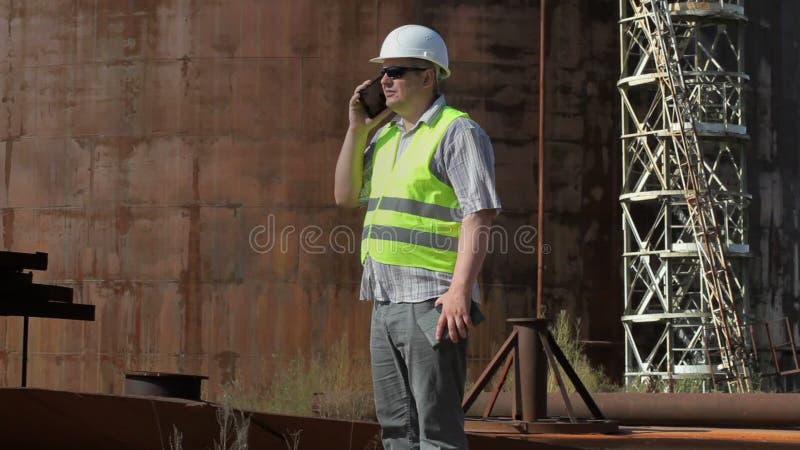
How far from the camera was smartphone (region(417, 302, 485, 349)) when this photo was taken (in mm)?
4945

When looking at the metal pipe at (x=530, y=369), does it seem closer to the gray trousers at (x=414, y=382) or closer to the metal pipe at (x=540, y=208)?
the metal pipe at (x=540, y=208)

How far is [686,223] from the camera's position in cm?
1984

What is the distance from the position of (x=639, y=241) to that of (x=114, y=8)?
798 centimetres

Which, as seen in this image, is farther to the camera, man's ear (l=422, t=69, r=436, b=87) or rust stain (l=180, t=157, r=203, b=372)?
rust stain (l=180, t=157, r=203, b=372)

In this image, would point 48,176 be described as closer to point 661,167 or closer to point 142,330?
point 142,330

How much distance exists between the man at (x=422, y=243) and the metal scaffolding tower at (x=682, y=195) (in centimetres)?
1416

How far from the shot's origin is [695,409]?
15.0 m

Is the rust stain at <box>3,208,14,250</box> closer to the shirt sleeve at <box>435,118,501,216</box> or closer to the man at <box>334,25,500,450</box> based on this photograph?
the man at <box>334,25,500,450</box>

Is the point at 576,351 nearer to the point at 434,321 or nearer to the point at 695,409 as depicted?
the point at 695,409

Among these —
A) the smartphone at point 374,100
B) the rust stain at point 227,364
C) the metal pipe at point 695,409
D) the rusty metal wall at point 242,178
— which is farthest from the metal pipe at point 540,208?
the smartphone at point 374,100

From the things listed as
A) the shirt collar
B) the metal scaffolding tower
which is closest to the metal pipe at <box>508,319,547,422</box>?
the metal scaffolding tower

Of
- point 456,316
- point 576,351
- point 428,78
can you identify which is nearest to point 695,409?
point 576,351

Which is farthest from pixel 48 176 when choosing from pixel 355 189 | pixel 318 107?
pixel 355 189

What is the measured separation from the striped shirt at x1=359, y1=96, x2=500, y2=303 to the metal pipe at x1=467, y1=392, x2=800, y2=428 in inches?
399
